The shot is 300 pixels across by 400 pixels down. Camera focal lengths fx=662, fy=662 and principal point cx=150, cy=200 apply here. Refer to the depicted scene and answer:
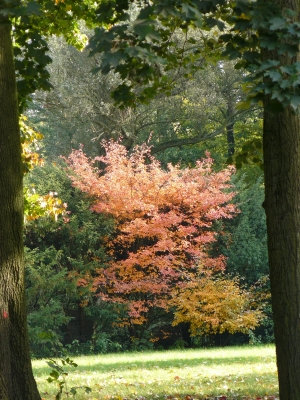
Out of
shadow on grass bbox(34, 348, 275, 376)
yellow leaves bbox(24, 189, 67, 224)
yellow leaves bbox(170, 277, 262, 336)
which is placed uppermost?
yellow leaves bbox(24, 189, 67, 224)

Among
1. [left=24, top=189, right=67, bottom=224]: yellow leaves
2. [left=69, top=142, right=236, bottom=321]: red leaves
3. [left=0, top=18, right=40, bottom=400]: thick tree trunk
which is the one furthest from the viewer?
[left=69, top=142, right=236, bottom=321]: red leaves

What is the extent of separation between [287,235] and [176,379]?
184 inches

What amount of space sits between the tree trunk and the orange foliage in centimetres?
1104

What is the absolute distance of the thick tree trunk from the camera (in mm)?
4805

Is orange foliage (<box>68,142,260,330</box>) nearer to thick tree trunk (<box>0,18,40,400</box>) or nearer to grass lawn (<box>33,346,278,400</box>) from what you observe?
grass lawn (<box>33,346,278,400</box>)

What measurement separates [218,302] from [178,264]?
1.34 metres

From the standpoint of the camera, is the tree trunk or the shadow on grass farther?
the shadow on grass

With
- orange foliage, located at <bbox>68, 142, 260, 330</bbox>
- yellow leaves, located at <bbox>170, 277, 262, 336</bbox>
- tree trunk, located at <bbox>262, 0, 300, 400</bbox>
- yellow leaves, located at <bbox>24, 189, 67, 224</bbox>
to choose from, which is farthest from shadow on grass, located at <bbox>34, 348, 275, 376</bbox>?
tree trunk, located at <bbox>262, 0, 300, 400</bbox>

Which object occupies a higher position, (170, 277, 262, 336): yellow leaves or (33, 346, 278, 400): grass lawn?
(170, 277, 262, 336): yellow leaves

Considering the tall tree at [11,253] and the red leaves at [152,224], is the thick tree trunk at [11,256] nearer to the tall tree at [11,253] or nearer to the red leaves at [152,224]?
the tall tree at [11,253]

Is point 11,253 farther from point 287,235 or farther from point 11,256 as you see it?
point 287,235

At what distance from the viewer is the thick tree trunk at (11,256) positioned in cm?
480

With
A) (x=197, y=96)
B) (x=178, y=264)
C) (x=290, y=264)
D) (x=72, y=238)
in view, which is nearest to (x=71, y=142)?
(x=197, y=96)

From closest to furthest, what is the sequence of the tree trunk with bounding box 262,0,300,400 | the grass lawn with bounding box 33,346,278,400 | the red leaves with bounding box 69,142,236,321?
the tree trunk with bounding box 262,0,300,400
the grass lawn with bounding box 33,346,278,400
the red leaves with bounding box 69,142,236,321
